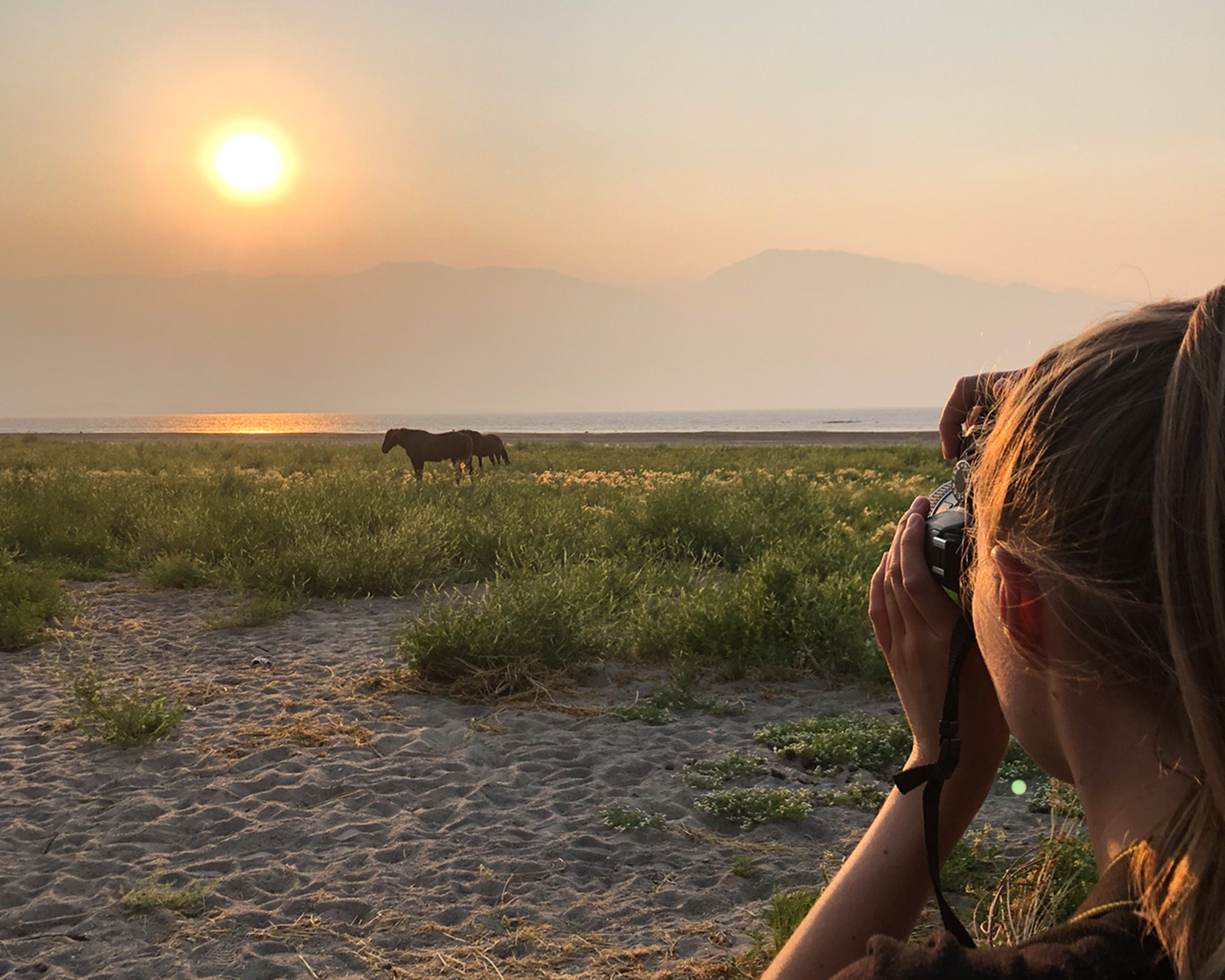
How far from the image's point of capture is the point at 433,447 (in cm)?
1620

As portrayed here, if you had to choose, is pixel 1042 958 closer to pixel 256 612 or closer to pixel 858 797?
pixel 858 797

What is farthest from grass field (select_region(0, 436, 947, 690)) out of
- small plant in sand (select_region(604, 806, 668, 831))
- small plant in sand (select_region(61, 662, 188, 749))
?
small plant in sand (select_region(604, 806, 668, 831))

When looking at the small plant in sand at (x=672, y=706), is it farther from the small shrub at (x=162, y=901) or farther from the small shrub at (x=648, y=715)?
the small shrub at (x=162, y=901)

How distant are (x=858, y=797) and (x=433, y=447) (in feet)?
42.5

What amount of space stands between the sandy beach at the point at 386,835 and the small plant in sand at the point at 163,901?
0.03m

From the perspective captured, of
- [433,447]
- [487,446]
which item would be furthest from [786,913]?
[487,446]

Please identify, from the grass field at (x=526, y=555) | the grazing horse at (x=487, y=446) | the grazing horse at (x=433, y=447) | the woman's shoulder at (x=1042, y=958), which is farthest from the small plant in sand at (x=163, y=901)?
the grazing horse at (x=487, y=446)

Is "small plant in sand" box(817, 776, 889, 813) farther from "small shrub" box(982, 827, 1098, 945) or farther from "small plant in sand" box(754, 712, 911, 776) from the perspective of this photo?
"small shrub" box(982, 827, 1098, 945)

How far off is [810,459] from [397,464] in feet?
37.1

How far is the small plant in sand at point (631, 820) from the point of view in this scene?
381 centimetres

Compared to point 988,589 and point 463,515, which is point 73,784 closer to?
point 988,589

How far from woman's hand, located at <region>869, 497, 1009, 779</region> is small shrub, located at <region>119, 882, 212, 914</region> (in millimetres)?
2808

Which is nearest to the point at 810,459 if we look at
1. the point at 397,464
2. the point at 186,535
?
the point at 397,464

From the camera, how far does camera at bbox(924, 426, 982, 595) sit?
1.11m
